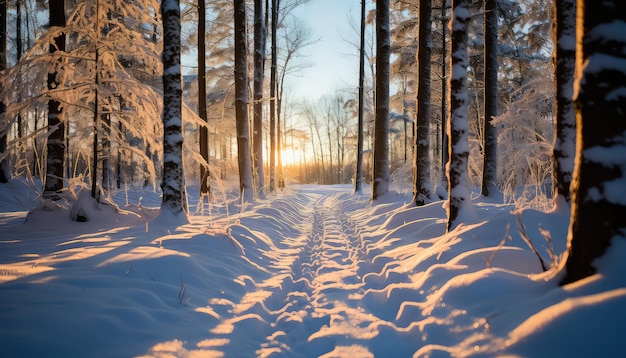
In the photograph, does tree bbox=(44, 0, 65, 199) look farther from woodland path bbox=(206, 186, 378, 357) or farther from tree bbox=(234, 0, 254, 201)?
tree bbox=(234, 0, 254, 201)

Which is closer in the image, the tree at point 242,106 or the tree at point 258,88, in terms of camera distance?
the tree at point 242,106

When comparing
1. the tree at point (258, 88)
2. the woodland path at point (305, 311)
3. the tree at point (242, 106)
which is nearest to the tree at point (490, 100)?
the woodland path at point (305, 311)

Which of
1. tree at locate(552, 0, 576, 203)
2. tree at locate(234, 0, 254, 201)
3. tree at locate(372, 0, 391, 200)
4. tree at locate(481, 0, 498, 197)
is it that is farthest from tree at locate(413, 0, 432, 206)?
tree at locate(234, 0, 254, 201)

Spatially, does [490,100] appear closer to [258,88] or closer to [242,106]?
[242,106]

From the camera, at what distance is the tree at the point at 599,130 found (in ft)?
6.42

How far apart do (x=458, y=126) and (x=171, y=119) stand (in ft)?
16.9

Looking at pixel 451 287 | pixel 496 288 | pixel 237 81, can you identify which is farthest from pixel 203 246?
pixel 237 81

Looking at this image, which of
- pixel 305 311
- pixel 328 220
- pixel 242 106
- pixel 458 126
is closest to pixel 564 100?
pixel 458 126

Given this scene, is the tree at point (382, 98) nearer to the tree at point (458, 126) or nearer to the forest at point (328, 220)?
the forest at point (328, 220)

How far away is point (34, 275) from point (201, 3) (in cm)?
1041

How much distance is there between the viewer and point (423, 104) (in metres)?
8.06

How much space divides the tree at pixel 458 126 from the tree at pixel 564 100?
1486 millimetres

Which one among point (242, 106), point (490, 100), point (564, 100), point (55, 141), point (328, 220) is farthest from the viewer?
point (242, 106)

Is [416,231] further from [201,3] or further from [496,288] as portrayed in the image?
[201,3]
